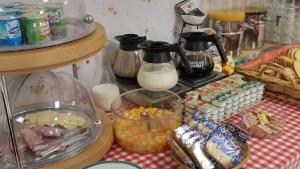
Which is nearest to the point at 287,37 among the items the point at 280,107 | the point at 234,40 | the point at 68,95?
the point at 234,40

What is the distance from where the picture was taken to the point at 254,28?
→ 5.01 ft

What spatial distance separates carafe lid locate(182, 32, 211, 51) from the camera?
3.48 feet

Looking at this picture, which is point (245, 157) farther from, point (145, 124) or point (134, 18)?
point (134, 18)

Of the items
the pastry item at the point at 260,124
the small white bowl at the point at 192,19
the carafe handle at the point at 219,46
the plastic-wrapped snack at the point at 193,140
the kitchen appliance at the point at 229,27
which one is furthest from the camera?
the kitchen appliance at the point at 229,27

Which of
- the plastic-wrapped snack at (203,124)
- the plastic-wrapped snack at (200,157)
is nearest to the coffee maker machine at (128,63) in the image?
the plastic-wrapped snack at (203,124)

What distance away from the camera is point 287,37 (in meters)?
1.59

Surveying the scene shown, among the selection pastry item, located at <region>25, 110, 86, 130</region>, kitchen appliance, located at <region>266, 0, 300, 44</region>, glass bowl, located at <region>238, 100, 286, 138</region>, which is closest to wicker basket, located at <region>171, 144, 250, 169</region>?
glass bowl, located at <region>238, 100, 286, 138</region>

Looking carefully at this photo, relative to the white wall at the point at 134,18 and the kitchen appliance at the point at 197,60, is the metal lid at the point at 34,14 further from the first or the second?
the kitchen appliance at the point at 197,60

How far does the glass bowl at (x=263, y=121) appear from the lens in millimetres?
901

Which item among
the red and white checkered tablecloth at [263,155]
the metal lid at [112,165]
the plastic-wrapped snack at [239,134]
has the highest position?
the plastic-wrapped snack at [239,134]

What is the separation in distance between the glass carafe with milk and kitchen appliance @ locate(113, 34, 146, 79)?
34mm

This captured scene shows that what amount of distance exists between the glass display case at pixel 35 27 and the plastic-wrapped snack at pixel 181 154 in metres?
0.31

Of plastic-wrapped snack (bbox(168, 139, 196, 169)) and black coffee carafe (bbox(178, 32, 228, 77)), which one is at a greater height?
black coffee carafe (bbox(178, 32, 228, 77))

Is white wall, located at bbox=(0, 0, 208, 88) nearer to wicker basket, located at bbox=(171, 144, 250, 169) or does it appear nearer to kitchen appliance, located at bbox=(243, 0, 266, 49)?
kitchen appliance, located at bbox=(243, 0, 266, 49)
